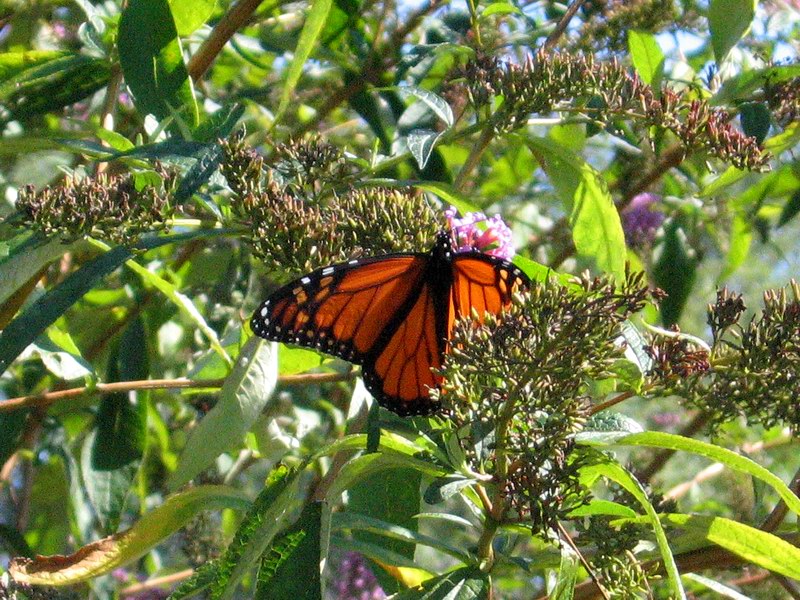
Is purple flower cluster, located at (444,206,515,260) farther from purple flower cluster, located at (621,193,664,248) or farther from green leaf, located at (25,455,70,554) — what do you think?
green leaf, located at (25,455,70,554)

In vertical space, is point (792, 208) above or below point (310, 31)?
below

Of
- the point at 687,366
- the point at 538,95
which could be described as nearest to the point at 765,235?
the point at 538,95

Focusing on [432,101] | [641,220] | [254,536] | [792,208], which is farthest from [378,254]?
[641,220]

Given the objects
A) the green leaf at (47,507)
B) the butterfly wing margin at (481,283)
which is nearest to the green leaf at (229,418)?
the butterfly wing margin at (481,283)

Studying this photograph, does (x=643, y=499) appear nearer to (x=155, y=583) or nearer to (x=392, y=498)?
(x=392, y=498)

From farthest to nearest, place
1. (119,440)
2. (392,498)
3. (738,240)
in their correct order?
(738,240) → (119,440) → (392,498)

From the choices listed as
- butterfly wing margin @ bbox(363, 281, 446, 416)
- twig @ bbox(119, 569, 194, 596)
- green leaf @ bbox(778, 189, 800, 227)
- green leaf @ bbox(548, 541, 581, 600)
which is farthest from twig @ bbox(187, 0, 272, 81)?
green leaf @ bbox(778, 189, 800, 227)

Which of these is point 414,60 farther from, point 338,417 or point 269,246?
point 338,417

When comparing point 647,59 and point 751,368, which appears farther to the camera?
point 647,59
